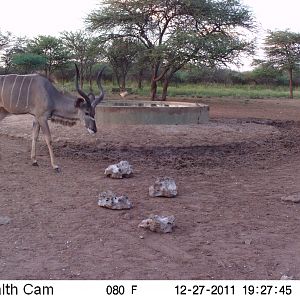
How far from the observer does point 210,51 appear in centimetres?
1983

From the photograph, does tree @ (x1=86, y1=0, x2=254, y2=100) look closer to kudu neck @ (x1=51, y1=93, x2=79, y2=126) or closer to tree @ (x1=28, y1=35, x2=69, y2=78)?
tree @ (x1=28, y1=35, x2=69, y2=78)

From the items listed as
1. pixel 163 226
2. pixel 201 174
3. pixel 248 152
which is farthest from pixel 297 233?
pixel 248 152

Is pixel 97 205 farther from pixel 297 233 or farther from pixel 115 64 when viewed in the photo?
pixel 115 64

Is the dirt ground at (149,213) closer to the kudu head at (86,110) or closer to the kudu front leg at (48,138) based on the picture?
the kudu front leg at (48,138)

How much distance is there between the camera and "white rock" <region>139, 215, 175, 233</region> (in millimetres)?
4449

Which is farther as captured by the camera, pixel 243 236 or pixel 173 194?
pixel 173 194

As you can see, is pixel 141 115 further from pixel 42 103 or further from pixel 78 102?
pixel 42 103

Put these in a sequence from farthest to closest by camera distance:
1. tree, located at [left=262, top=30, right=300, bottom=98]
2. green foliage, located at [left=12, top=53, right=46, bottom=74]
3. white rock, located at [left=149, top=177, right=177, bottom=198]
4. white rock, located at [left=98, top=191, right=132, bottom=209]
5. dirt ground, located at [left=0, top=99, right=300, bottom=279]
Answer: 1. tree, located at [left=262, top=30, right=300, bottom=98]
2. green foliage, located at [left=12, top=53, right=46, bottom=74]
3. white rock, located at [left=149, top=177, right=177, bottom=198]
4. white rock, located at [left=98, top=191, right=132, bottom=209]
5. dirt ground, located at [left=0, top=99, right=300, bottom=279]

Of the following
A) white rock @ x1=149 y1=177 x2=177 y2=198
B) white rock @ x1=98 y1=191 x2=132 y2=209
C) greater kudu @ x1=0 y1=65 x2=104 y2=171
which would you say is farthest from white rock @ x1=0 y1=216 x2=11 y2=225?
greater kudu @ x1=0 y1=65 x2=104 y2=171

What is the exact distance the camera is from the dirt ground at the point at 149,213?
12.2ft

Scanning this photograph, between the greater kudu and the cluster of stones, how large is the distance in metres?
1.12

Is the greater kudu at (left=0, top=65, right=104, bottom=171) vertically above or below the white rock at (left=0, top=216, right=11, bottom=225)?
above

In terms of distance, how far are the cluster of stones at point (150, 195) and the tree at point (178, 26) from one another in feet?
44.0

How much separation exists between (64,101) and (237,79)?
133 feet
